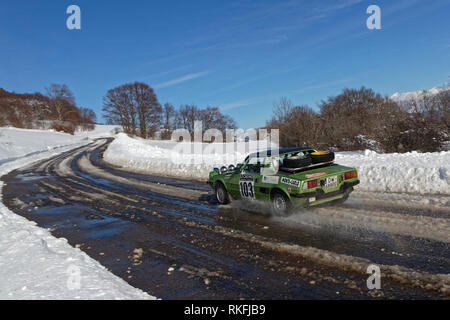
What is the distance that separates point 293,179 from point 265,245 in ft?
5.35

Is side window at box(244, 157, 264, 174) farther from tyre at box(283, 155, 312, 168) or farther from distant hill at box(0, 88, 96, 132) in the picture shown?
distant hill at box(0, 88, 96, 132)

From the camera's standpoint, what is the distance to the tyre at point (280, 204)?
5.98 m

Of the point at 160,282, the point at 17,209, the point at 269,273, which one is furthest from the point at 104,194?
the point at 269,273

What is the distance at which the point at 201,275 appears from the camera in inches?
151

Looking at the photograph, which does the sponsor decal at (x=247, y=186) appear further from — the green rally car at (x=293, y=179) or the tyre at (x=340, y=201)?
the tyre at (x=340, y=201)

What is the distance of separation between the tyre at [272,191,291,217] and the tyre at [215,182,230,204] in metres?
1.72

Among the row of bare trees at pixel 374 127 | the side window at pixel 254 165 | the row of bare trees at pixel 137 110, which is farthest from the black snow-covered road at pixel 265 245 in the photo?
the row of bare trees at pixel 137 110

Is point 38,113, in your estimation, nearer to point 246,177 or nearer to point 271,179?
point 246,177

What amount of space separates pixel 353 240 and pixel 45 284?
14.6 feet

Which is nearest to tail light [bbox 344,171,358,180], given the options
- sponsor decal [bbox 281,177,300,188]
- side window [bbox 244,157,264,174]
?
sponsor decal [bbox 281,177,300,188]

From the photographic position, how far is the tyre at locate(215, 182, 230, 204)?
7775 mm

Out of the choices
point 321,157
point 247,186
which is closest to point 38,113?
point 247,186

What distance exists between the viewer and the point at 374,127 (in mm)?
19297
